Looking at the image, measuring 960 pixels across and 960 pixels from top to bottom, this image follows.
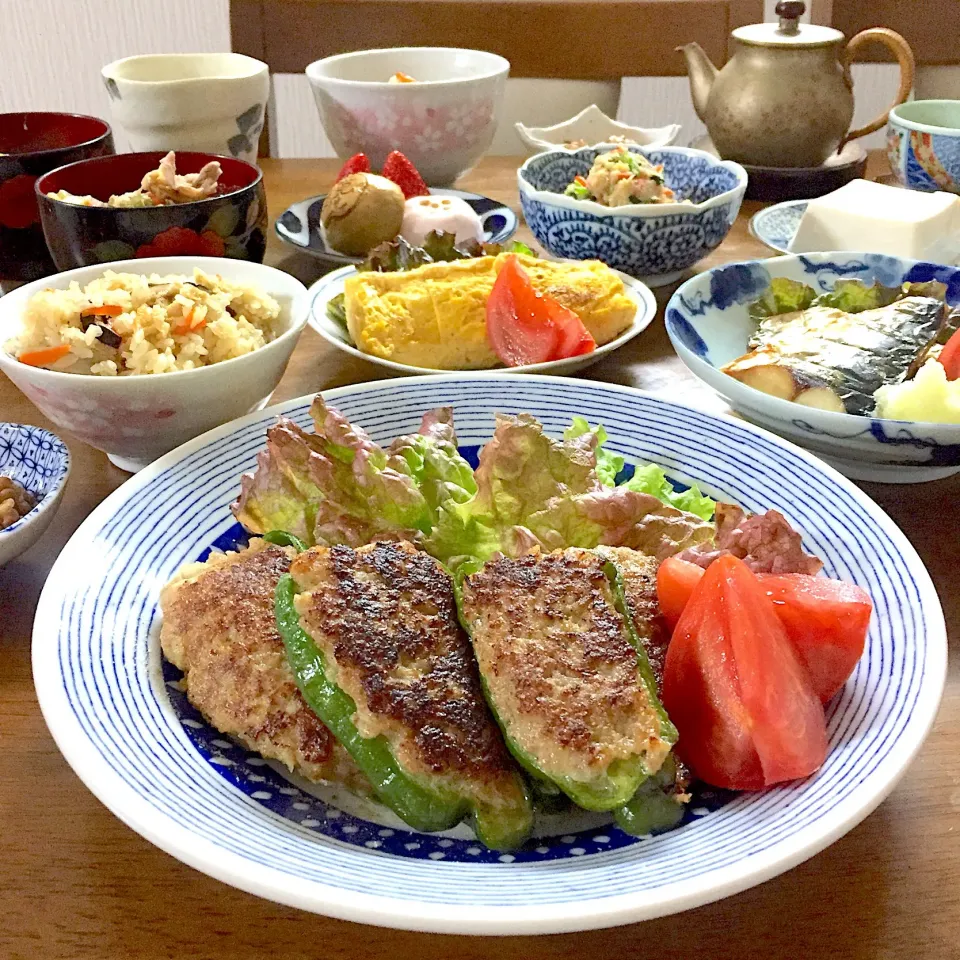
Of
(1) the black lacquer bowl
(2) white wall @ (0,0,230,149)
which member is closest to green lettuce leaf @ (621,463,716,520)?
(1) the black lacquer bowl

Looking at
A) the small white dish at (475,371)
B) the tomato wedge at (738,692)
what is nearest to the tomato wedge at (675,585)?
the tomato wedge at (738,692)

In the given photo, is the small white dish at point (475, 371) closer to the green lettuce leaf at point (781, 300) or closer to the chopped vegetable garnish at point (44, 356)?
the green lettuce leaf at point (781, 300)

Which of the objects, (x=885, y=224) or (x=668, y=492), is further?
(x=885, y=224)

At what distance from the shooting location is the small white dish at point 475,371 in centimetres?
155

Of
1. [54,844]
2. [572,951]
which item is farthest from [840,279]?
[54,844]

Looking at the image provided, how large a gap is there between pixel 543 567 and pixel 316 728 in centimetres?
28

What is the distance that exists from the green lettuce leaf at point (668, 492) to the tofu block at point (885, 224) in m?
1.11

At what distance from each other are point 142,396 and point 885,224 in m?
1.62

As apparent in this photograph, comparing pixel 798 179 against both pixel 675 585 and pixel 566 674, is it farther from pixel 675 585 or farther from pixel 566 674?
pixel 566 674

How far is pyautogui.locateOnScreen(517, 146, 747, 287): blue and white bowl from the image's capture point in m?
1.91

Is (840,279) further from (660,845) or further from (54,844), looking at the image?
(54,844)

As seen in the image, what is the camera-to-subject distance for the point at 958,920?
30.2 inches

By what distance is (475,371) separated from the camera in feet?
5.29

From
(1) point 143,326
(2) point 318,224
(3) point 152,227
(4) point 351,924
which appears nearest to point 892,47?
(2) point 318,224
